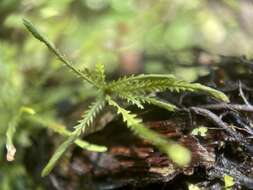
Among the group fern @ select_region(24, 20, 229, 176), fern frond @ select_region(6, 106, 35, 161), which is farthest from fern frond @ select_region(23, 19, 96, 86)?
fern frond @ select_region(6, 106, 35, 161)

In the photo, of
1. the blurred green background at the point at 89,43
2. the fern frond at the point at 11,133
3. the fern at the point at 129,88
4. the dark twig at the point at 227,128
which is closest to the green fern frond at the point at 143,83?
the fern at the point at 129,88

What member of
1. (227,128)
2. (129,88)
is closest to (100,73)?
(129,88)

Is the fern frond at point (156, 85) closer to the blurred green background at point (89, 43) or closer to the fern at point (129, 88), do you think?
the fern at point (129, 88)

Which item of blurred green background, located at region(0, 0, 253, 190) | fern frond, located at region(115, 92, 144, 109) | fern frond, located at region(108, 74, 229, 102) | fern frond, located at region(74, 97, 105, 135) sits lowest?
blurred green background, located at region(0, 0, 253, 190)

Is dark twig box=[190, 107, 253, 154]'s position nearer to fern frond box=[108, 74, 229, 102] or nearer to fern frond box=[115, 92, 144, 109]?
fern frond box=[108, 74, 229, 102]

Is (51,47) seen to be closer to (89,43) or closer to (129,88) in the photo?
(129,88)

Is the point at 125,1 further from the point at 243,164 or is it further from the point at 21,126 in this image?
the point at 243,164
